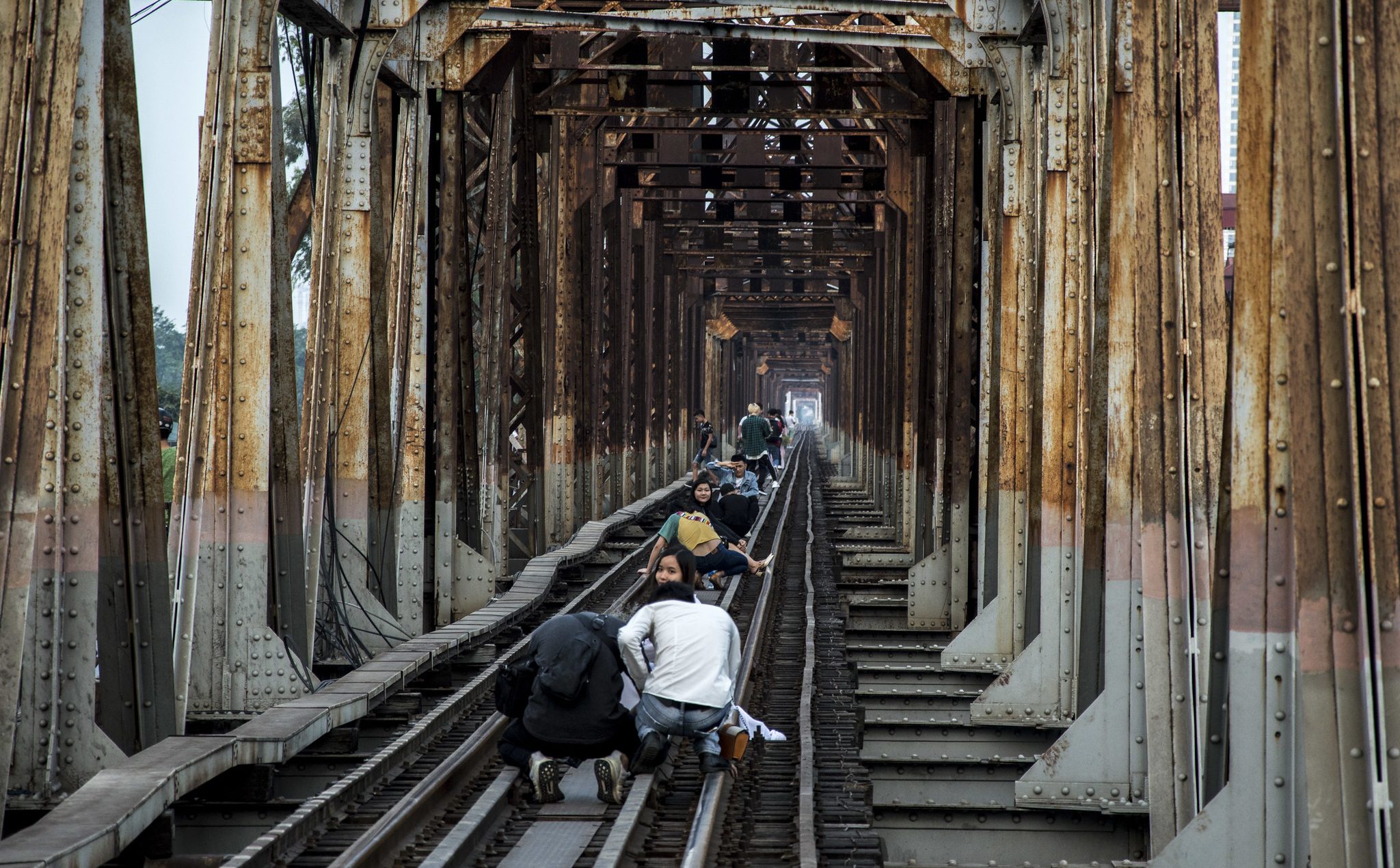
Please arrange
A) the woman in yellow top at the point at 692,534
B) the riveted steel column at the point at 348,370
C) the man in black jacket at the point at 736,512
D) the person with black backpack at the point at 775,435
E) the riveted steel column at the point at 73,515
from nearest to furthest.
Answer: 1. the riveted steel column at the point at 73,515
2. the riveted steel column at the point at 348,370
3. the woman in yellow top at the point at 692,534
4. the man in black jacket at the point at 736,512
5. the person with black backpack at the point at 775,435

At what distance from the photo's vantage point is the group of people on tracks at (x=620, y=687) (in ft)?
24.4

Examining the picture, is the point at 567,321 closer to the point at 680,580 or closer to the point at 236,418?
the point at 236,418

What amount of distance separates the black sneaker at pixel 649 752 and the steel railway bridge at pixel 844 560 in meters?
0.13

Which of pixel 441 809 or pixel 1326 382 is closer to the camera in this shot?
pixel 1326 382

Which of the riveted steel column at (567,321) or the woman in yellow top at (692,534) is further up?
the riveted steel column at (567,321)

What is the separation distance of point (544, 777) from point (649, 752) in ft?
1.78

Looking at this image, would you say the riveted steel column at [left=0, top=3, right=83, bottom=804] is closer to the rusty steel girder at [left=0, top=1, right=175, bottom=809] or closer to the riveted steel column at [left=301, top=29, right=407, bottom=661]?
the rusty steel girder at [left=0, top=1, right=175, bottom=809]

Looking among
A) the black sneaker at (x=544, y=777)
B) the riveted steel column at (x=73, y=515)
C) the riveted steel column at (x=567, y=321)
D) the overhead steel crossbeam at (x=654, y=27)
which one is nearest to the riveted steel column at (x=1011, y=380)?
the overhead steel crossbeam at (x=654, y=27)

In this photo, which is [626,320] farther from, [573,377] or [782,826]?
[782,826]

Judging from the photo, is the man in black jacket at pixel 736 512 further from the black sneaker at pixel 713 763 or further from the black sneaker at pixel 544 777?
the black sneaker at pixel 544 777

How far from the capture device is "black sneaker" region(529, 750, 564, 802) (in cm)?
755

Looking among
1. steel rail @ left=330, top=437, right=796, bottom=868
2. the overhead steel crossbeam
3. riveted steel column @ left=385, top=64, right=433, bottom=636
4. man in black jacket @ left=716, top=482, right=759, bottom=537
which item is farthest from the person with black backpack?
steel rail @ left=330, top=437, right=796, bottom=868

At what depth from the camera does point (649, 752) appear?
769 cm

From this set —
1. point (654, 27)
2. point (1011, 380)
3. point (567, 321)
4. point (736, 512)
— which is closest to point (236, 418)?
point (1011, 380)
